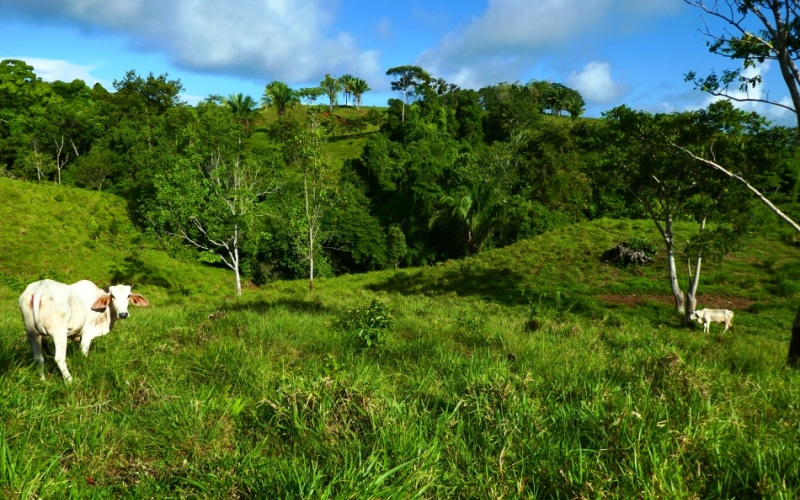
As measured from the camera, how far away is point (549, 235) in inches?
1448

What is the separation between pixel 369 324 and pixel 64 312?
460cm

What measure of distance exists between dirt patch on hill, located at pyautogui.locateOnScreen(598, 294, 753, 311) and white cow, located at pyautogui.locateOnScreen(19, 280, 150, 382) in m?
22.0

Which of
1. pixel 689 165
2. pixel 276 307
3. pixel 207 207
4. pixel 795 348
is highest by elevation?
pixel 689 165

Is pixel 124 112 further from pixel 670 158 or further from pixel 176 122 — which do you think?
pixel 670 158

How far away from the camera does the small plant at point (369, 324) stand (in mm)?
7348

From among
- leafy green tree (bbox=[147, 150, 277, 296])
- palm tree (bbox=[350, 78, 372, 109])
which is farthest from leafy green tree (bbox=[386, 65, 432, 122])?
leafy green tree (bbox=[147, 150, 277, 296])

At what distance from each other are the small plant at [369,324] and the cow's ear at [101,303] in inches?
145

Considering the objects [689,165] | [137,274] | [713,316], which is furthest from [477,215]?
[137,274]

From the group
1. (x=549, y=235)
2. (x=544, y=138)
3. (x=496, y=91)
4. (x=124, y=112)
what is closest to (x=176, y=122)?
(x=124, y=112)

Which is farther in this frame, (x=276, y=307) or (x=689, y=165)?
(x=689, y=165)

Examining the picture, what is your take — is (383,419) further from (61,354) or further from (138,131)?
(138,131)

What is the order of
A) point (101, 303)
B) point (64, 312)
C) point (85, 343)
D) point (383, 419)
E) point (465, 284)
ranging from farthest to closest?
point (465, 284)
point (101, 303)
point (85, 343)
point (64, 312)
point (383, 419)

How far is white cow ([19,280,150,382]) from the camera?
5441mm

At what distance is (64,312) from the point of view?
18.4 ft
